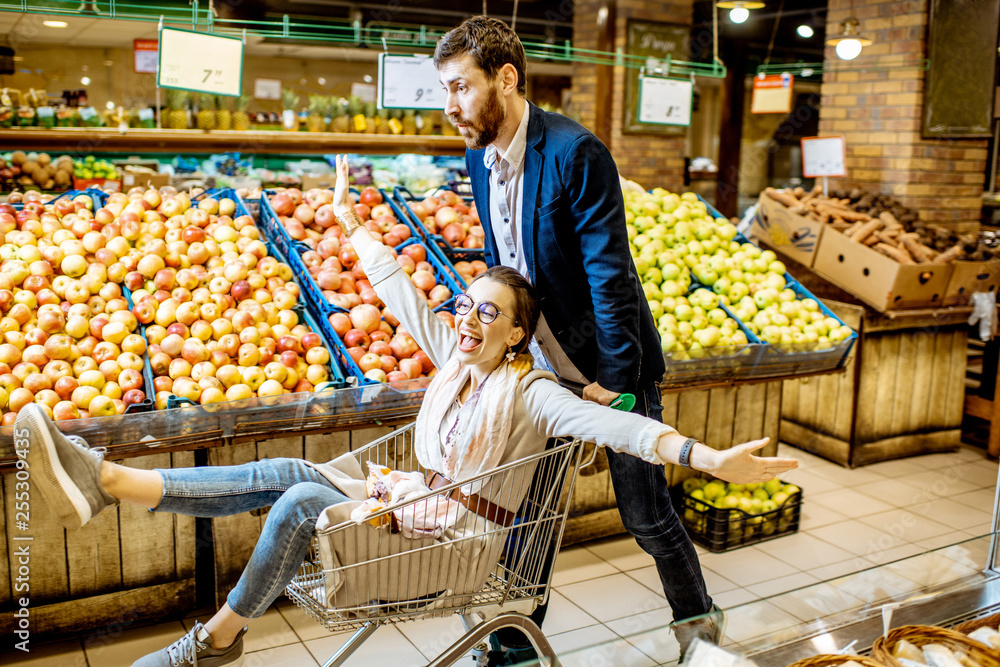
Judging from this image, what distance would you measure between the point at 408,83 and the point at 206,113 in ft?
8.36

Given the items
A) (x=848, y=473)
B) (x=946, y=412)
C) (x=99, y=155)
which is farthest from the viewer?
(x=99, y=155)

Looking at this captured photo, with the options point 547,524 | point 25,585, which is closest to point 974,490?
point 547,524

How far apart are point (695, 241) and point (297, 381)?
7.62 ft

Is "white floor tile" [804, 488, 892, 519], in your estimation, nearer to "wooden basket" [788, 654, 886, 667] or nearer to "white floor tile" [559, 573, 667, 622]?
"white floor tile" [559, 573, 667, 622]

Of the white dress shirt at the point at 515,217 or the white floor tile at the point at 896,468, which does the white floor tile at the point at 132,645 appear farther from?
the white floor tile at the point at 896,468

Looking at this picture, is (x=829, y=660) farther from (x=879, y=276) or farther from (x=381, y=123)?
(x=381, y=123)

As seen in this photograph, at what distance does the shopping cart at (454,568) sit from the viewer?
5.52 feet

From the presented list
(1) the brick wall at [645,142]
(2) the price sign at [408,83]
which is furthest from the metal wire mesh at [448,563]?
(1) the brick wall at [645,142]

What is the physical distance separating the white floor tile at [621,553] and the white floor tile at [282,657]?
1.37 m

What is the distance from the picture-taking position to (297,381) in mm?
3000

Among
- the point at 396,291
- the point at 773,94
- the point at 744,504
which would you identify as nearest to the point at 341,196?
the point at 396,291

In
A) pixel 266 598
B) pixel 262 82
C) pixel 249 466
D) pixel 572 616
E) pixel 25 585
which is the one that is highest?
pixel 262 82

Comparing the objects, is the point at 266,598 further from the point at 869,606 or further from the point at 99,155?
the point at 99,155

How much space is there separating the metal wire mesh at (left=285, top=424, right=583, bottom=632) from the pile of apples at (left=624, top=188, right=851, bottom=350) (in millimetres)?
2112
